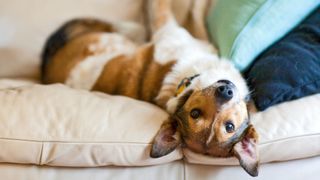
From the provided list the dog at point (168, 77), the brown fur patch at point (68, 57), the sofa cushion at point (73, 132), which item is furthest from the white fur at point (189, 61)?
the brown fur patch at point (68, 57)

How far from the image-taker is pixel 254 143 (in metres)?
1.33

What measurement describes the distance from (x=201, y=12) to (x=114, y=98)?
2.43 ft

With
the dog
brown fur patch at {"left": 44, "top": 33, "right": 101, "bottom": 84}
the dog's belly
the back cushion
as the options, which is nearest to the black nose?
the dog

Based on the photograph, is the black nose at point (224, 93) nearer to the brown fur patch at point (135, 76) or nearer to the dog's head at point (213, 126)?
the dog's head at point (213, 126)

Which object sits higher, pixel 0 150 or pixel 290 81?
pixel 290 81

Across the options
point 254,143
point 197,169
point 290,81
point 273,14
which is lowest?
point 197,169

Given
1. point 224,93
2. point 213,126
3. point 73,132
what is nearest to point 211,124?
point 213,126

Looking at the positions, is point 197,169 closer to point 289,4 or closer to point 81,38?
point 289,4

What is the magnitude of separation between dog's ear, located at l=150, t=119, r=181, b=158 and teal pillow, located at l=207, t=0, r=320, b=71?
42cm

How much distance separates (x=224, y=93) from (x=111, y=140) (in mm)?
424

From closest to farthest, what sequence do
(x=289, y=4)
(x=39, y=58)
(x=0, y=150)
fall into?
(x=0, y=150) → (x=289, y=4) → (x=39, y=58)

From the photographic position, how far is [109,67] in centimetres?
182

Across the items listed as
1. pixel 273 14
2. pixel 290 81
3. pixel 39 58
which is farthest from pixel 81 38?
pixel 290 81

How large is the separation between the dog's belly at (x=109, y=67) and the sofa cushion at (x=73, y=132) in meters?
0.31
